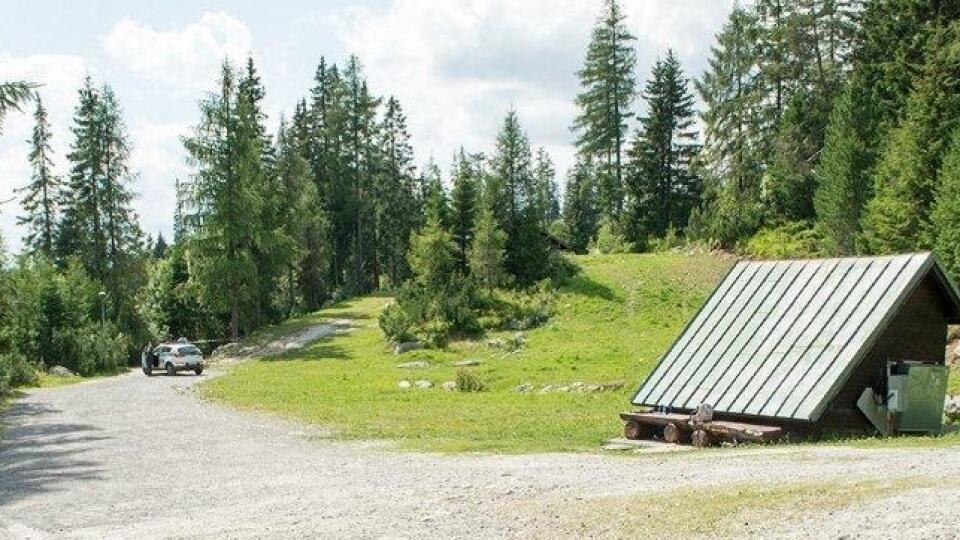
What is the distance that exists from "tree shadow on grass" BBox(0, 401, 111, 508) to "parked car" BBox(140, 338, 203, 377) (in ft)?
63.1

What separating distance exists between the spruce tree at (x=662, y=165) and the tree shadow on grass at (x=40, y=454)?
51.8m

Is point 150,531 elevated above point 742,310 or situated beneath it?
situated beneath

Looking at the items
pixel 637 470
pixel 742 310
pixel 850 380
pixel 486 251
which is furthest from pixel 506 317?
pixel 637 470

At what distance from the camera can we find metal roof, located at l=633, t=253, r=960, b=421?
19734mm

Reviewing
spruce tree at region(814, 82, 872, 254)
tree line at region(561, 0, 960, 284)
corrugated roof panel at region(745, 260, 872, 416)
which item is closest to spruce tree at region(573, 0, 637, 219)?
tree line at region(561, 0, 960, 284)

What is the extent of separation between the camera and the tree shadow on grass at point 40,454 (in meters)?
17.8

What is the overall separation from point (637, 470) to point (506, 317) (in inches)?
1443

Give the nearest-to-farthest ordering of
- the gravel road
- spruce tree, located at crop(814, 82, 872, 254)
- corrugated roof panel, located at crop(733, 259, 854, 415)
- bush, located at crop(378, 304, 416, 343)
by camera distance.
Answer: the gravel road → corrugated roof panel, located at crop(733, 259, 854, 415) → spruce tree, located at crop(814, 82, 872, 254) → bush, located at crop(378, 304, 416, 343)

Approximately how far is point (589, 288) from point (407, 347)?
1199 centimetres

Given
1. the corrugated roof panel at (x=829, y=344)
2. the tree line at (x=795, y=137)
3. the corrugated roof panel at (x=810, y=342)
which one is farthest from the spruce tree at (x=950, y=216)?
the corrugated roof panel at (x=829, y=344)

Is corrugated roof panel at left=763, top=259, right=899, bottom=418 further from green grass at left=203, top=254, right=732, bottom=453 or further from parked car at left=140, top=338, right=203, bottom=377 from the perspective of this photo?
parked car at left=140, top=338, right=203, bottom=377

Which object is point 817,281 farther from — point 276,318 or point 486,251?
point 276,318

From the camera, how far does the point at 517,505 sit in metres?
13.2

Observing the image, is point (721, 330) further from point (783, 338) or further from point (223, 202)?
point (223, 202)
